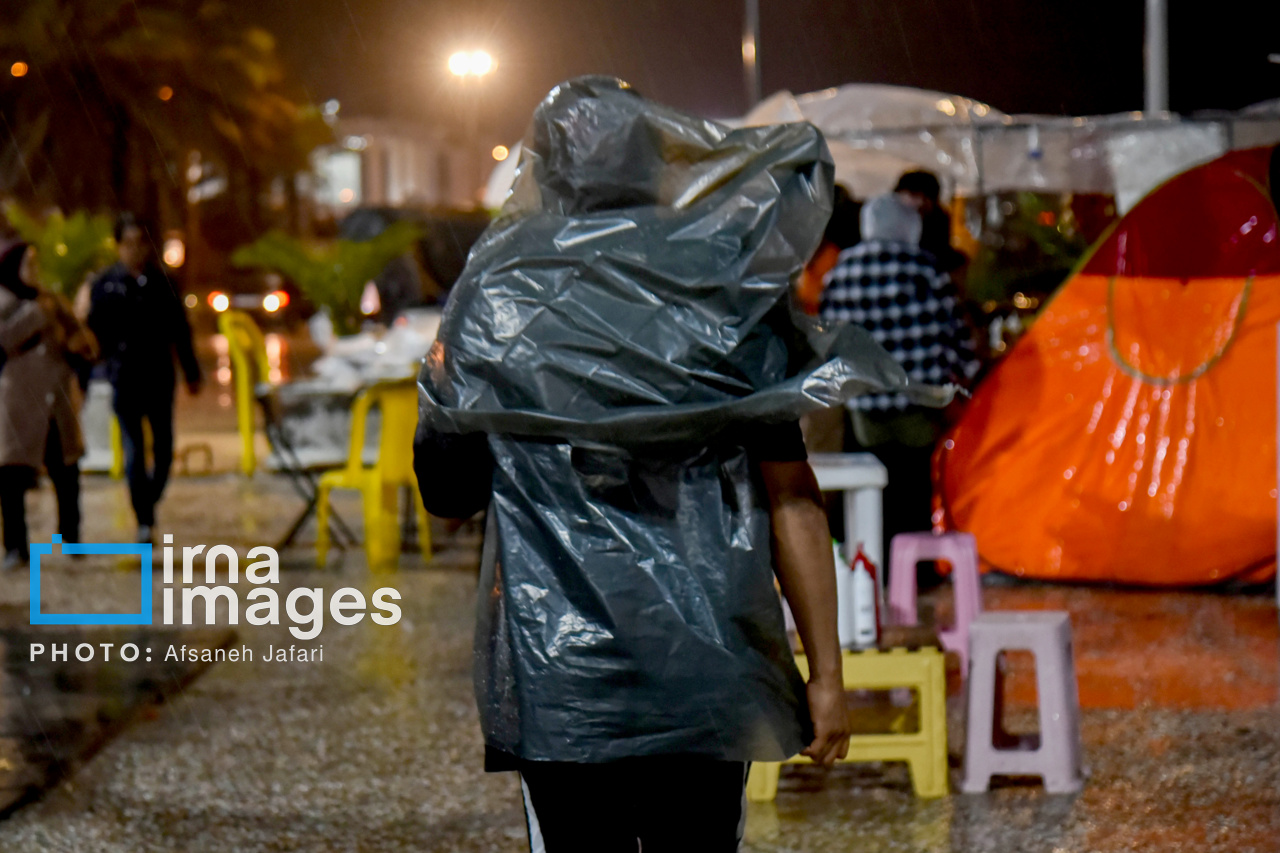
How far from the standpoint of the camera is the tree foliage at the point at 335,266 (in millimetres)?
12898

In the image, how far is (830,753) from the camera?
2494 millimetres

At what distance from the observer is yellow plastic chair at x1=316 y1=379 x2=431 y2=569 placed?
28.3ft

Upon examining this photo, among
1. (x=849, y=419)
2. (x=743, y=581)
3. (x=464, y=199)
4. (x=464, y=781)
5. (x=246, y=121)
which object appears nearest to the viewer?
(x=743, y=581)

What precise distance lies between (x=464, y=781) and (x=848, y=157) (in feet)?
31.1

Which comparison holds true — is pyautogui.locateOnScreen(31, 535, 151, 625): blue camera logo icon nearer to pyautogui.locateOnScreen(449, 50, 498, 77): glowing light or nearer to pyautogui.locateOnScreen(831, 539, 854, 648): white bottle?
pyautogui.locateOnScreen(831, 539, 854, 648): white bottle

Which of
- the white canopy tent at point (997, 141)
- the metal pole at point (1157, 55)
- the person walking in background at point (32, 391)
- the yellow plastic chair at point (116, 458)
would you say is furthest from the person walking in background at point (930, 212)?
the yellow plastic chair at point (116, 458)

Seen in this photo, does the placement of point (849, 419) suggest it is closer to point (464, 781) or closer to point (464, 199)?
point (464, 781)

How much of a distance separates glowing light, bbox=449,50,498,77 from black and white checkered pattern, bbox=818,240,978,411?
12.9 metres

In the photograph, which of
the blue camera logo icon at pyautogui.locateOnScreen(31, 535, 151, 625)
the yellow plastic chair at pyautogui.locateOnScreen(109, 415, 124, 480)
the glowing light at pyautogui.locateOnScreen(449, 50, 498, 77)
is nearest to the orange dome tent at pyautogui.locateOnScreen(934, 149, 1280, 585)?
the blue camera logo icon at pyautogui.locateOnScreen(31, 535, 151, 625)

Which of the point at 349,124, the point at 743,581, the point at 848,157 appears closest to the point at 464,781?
the point at 743,581

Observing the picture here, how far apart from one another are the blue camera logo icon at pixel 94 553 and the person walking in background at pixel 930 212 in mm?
4288

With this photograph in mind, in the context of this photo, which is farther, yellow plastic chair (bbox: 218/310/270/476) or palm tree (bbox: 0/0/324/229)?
palm tree (bbox: 0/0/324/229)

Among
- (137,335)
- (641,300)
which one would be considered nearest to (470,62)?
(137,335)

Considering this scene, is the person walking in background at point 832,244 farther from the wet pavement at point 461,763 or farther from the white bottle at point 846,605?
the white bottle at point 846,605
